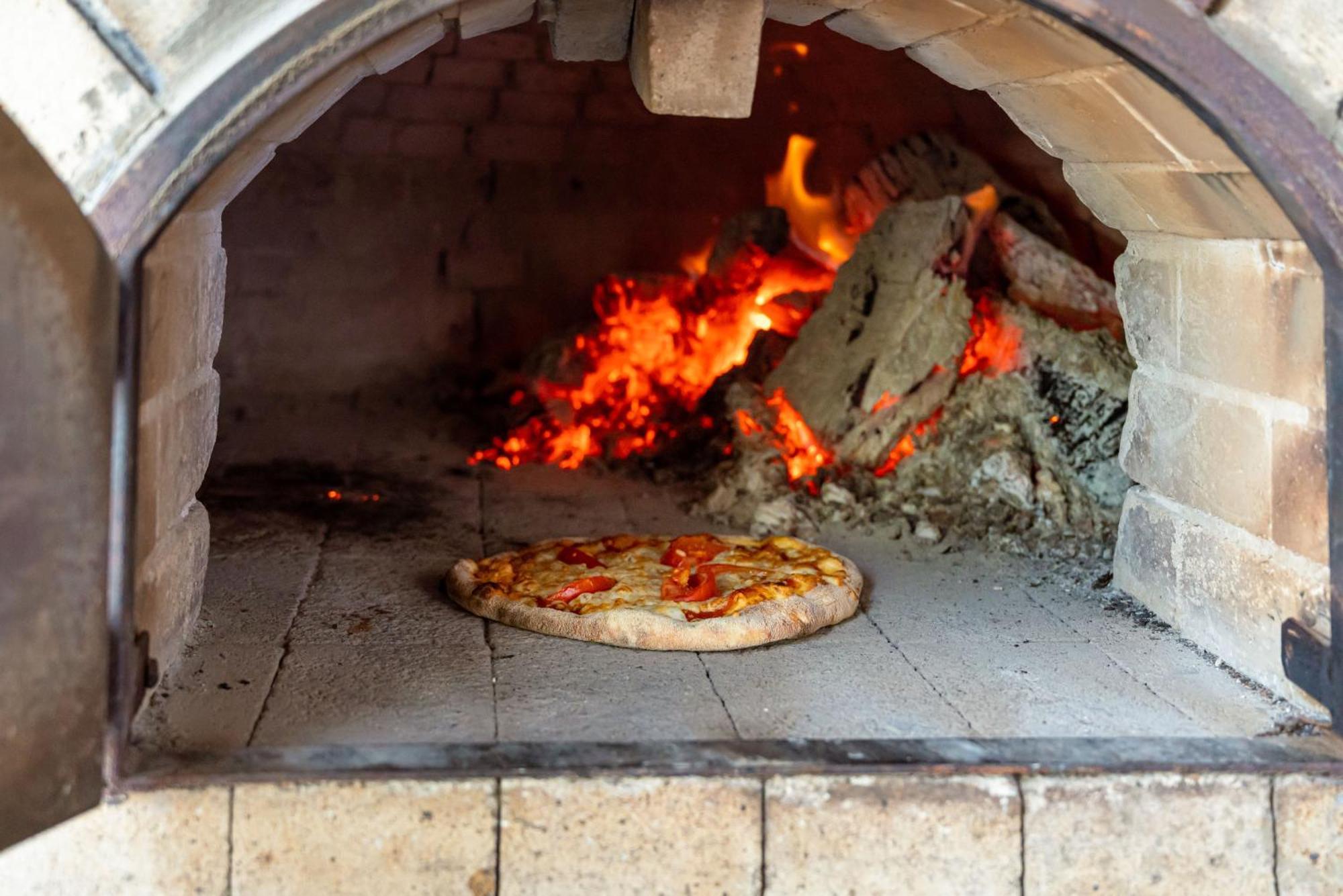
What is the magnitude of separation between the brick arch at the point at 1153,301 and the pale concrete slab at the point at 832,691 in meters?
0.93

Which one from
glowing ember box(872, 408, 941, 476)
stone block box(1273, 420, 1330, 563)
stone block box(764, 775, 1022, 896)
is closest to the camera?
stone block box(764, 775, 1022, 896)

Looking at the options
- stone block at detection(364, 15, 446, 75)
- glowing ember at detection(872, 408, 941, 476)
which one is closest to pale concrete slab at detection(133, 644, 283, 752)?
stone block at detection(364, 15, 446, 75)

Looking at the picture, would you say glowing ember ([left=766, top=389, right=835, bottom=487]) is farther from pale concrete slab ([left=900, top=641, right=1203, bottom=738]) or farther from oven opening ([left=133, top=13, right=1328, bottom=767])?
pale concrete slab ([left=900, top=641, right=1203, bottom=738])

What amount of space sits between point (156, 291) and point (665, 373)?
13.0 feet

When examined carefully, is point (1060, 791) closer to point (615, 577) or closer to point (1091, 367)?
point (615, 577)

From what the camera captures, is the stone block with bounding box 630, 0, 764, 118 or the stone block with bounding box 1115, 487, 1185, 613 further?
the stone block with bounding box 1115, 487, 1185, 613

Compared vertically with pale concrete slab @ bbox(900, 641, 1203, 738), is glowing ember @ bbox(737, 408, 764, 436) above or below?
below

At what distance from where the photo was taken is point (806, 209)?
7.12 metres

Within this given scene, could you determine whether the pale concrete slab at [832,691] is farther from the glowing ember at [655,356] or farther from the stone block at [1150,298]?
the glowing ember at [655,356]

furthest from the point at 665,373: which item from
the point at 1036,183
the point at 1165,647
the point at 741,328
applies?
the point at 1165,647

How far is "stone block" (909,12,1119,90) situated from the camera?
118 inches

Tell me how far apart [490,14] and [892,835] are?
221cm

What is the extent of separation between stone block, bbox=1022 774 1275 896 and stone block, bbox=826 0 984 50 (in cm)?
188

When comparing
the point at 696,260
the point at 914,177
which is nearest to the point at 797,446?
the point at 914,177
